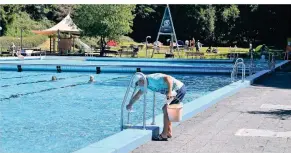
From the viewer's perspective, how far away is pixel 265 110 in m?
10.6

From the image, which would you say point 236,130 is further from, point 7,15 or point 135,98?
point 7,15

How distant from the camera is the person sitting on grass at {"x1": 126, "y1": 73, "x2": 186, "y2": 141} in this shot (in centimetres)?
688

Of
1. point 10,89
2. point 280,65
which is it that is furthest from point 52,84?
point 280,65

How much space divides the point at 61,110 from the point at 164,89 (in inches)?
232

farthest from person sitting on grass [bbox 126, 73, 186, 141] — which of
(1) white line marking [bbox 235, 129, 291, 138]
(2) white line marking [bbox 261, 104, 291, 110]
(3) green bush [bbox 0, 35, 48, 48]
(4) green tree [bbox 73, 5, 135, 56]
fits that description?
(3) green bush [bbox 0, 35, 48, 48]

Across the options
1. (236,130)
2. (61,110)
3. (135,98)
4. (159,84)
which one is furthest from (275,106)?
(135,98)

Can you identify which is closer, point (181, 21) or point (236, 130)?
point (236, 130)

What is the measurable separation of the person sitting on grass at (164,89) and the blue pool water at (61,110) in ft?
5.70

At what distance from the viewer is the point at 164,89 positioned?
6949 millimetres

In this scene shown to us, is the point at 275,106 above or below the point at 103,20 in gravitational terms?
below

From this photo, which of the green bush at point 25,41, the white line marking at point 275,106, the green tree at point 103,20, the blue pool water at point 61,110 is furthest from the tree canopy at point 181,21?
the white line marking at point 275,106

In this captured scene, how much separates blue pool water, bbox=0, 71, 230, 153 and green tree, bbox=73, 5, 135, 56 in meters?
13.9

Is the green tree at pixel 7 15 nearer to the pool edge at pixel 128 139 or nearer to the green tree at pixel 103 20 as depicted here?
the green tree at pixel 103 20

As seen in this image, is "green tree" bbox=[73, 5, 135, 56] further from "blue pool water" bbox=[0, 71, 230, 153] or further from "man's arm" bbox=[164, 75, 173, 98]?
"man's arm" bbox=[164, 75, 173, 98]
